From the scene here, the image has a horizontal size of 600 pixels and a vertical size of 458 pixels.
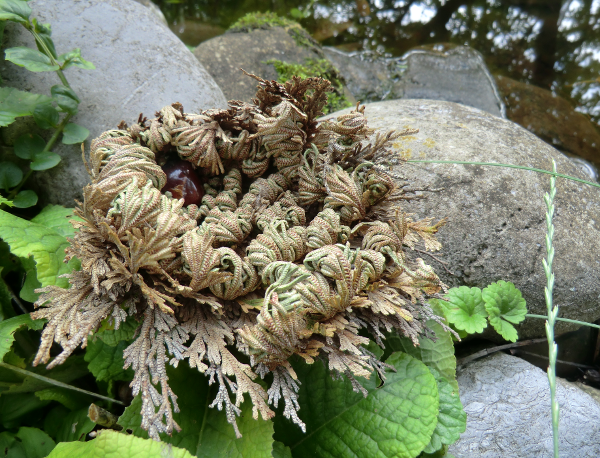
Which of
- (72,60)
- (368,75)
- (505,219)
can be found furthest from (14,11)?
(368,75)

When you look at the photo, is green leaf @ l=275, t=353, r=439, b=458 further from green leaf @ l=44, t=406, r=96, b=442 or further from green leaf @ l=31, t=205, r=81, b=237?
green leaf @ l=31, t=205, r=81, b=237

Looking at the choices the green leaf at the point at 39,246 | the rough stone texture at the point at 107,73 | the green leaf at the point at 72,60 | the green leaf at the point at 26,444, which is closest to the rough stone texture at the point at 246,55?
the rough stone texture at the point at 107,73

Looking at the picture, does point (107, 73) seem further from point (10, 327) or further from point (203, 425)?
point (203, 425)

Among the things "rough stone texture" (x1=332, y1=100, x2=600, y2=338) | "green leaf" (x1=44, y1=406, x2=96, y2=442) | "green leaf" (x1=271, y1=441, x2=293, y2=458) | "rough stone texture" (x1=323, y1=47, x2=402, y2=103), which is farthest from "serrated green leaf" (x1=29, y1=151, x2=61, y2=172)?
"rough stone texture" (x1=323, y1=47, x2=402, y2=103)

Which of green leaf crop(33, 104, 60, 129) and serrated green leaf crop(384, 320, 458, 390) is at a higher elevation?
green leaf crop(33, 104, 60, 129)

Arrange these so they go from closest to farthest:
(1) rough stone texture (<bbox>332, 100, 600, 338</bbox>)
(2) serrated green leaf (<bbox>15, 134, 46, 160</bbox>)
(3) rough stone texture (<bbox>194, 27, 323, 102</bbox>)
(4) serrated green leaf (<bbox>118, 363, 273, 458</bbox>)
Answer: (4) serrated green leaf (<bbox>118, 363, 273, 458</bbox>), (2) serrated green leaf (<bbox>15, 134, 46, 160</bbox>), (1) rough stone texture (<bbox>332, 100, 600, 338</bbox>), (3) rough stone texture (<bbox>194, 27, 323, 102</bbox>)
